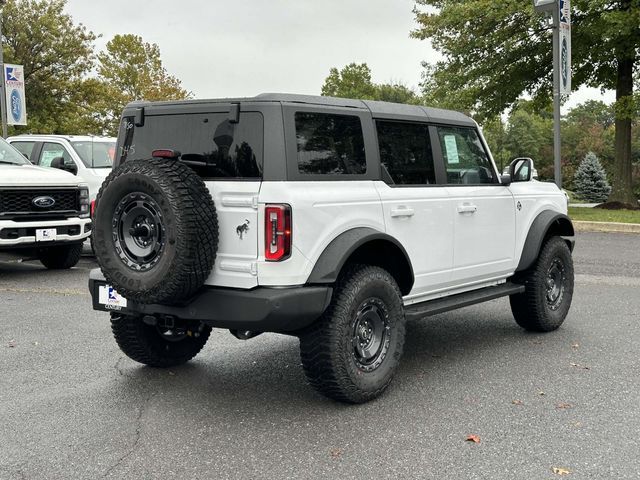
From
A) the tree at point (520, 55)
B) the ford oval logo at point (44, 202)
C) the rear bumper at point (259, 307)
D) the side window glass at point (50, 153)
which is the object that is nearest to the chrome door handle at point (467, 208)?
the rear bumper at point (259, 307)

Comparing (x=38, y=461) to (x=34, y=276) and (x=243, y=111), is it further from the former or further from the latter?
(x=34, y=276)

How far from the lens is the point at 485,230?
5.62 meters

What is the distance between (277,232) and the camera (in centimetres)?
398

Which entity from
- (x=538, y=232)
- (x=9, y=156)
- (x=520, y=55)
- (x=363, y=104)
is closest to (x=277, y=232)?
(x=363, y=104)

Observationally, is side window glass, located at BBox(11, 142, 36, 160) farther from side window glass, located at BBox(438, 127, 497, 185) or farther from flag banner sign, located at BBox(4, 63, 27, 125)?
flag banner sign, located at BBox(4, 63, 27, 125)

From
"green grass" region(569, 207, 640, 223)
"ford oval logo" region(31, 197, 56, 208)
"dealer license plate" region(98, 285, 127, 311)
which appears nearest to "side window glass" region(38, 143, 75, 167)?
"ford oval logo" region(31, 197, 56, 208)

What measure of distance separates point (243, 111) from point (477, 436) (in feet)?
7.52

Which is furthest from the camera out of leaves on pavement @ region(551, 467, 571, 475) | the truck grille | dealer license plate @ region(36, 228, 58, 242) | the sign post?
the sign post

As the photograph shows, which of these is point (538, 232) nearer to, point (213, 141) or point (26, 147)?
point (213, 141)

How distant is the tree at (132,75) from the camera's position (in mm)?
40281

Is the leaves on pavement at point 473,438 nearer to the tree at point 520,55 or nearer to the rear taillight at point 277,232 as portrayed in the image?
the rear taillight at point 277,232

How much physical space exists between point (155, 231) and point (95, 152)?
8.60m

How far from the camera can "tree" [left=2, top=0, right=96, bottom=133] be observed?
3628 centimetres

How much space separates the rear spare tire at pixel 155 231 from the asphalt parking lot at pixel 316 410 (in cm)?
82
